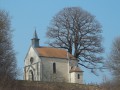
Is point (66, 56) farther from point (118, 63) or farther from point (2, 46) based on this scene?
point (2, 46)

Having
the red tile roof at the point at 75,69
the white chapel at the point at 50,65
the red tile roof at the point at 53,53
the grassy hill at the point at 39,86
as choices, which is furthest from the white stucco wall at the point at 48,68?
the grassy hill at the point at 39,86

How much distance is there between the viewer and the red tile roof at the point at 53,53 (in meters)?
54.4

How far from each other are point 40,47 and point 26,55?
106 inches

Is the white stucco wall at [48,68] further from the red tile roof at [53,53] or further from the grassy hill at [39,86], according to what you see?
the grassy hill at [39,86]

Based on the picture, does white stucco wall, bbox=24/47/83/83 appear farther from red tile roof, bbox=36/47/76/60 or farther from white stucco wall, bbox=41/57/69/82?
red tile roof, bbox=36/47/76/60

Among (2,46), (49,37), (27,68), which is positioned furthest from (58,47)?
(2,46)

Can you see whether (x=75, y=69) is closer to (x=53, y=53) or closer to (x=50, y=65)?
(x=50, y=65)

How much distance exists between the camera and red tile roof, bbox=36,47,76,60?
2143 inches

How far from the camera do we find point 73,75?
54.9m

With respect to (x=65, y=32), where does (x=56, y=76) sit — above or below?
below

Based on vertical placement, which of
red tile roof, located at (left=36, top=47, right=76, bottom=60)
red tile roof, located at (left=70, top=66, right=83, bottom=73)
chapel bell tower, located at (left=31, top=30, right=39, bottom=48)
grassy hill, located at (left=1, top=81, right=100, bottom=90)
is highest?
chapel bell tower, located at (left=31, top=30, right=39, bottom=48)

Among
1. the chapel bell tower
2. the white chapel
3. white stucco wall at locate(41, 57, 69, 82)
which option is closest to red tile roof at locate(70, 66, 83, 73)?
the white chapel

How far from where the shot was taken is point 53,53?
182 ft

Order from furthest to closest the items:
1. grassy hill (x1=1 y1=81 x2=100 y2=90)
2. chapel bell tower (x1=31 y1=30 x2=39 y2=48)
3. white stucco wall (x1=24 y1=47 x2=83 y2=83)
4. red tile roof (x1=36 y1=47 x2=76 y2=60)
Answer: chapel bell tower (x1=31 y1=30 x2=39 y2=48), red tile roof (x1=36 y1=47 x2=76 y2=60), white stucco wall (x1=24 y1=47 x2=83 y2=83), grassy hill (x1=1 y1=81 x2=100 y2=90)
